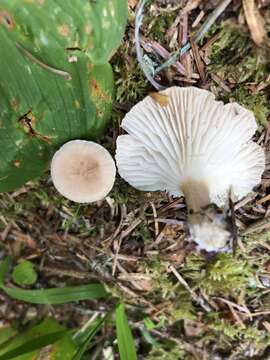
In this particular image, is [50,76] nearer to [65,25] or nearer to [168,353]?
[65,25]

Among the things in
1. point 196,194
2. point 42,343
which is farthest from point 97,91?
point 42,343

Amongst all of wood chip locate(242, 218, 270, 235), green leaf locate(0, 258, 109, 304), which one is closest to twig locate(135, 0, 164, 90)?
wood chip locate(242, 218, 270, 235)

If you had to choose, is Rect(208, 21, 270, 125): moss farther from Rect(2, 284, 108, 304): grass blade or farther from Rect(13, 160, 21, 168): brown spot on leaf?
Rect(2, 284, 108, 304): grass blade

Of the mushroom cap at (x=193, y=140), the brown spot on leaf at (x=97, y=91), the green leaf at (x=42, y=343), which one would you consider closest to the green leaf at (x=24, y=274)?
the green leaf at (x=42, y=343)

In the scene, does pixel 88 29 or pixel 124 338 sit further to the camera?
pixel 124 338

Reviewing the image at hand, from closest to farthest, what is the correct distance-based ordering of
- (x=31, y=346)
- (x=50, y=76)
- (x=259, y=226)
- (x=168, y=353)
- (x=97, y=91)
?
(x=50, y=76) → (x=97, y=91) → (x=259, y=226) → (x=31, y=346) → (x=168, y=353)

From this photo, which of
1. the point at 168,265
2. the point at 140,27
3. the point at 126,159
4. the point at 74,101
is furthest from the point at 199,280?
the point at 140,27
